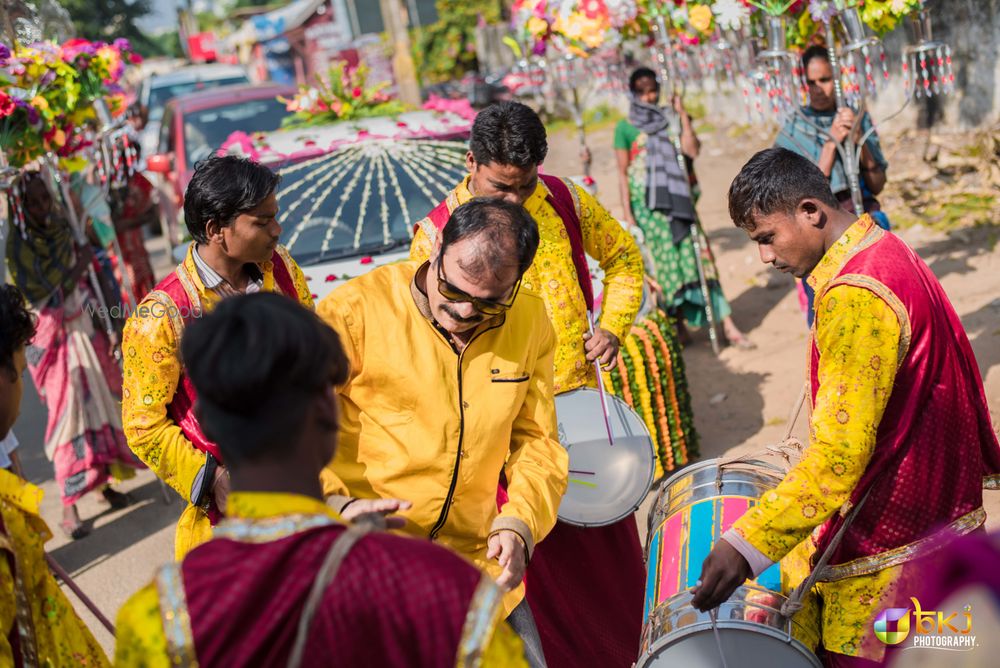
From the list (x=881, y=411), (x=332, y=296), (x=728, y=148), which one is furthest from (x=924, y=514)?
(x=728, y=148)

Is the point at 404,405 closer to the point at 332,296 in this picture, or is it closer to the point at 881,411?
the point at 332,296

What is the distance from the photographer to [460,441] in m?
2.64

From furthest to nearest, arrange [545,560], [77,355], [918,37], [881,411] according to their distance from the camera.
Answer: [77,355] → [918,37] → [545,560] → [881,411]

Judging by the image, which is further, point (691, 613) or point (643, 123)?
point (643, 123)

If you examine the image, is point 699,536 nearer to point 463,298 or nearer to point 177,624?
point 463,298

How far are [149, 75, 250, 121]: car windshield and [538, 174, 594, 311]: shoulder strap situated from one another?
14.0 meters

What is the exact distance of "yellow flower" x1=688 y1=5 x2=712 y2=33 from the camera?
670cm

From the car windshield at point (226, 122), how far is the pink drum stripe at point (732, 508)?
8544 millimetres

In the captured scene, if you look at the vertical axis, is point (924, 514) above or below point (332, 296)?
below

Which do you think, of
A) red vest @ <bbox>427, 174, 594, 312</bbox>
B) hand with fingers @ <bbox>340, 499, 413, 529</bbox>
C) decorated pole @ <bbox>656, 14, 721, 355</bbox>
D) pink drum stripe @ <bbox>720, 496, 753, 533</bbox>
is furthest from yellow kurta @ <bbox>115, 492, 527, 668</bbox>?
decorated pole @ <bbox>656, 14, 721, 355</bbox>

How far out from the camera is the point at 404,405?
103 inches

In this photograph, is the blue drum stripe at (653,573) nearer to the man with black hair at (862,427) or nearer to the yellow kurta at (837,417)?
the man with black hair at (862,427)

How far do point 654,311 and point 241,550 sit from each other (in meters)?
4.43

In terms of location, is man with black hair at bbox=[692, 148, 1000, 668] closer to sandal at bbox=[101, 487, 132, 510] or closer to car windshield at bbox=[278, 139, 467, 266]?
car windshield at bbox=[278, 139, 467, 266]
